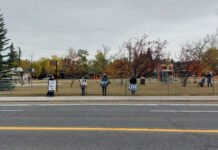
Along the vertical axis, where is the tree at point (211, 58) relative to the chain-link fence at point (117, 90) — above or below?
above

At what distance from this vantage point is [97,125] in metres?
9.52

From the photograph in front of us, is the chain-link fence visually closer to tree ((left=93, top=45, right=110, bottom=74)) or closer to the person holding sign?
the person holding sign

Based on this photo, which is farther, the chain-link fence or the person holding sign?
the chain-link fence

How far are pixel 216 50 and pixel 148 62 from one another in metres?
26.7

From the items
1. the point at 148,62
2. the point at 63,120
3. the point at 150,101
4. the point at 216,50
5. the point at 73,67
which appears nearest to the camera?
the point at 63,120

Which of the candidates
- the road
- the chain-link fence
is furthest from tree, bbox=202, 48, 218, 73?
the road

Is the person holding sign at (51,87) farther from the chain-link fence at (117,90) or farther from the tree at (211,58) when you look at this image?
the tree at (211,58)
